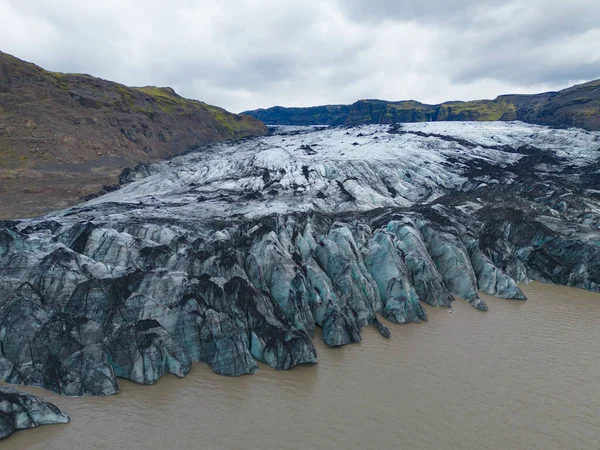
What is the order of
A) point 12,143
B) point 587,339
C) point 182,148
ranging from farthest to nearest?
1. point 182,148
2. point 12,143
3. point 587,339

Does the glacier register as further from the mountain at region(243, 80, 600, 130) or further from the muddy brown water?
the mountain at region(243, 80, 600, 130)

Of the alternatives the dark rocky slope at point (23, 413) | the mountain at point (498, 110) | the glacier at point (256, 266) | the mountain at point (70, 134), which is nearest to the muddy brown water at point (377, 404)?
the dark rocky slope at point (23, 413)

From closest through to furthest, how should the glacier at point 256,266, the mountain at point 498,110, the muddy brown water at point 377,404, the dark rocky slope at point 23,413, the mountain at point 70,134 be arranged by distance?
1. the dark rocky slope at point 23,413
2. the muddy brown water at point 377,404
3. the glacier at point 256,266
4. the mountain at point 70,134
5. the mountain at point 498,110

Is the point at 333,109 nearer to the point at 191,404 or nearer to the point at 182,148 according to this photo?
the point at 182,148

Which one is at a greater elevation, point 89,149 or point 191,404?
point 89,149

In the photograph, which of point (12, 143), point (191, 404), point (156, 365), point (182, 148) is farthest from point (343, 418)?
point (182, 148)

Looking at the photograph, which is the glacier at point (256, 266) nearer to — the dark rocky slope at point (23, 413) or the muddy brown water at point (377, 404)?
the muddy brown water at point (377, 404)
